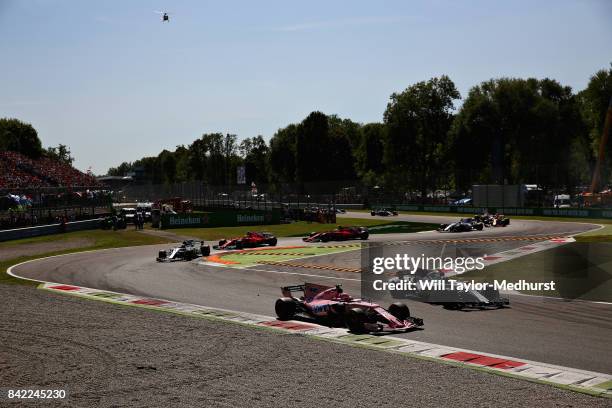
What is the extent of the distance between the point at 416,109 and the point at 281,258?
258 feet

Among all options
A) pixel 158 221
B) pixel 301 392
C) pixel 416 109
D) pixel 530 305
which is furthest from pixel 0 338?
pixel 416 109

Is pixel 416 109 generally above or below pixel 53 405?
above

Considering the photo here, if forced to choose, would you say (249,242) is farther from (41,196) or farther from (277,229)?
(41,196)

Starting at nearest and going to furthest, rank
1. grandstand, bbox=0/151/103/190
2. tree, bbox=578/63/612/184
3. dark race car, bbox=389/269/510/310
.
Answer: dark race car, bbox=389/269/510/310 → grandstand, bbox=0/151/103/190 → tree, bbox=578/63/612/184

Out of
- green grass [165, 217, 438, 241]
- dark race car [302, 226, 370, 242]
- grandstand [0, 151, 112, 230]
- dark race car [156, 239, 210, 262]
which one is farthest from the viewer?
green grass [165, 217, 438, 241]

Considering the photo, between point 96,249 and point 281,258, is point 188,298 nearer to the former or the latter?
point 281,258

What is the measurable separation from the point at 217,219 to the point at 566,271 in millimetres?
39290

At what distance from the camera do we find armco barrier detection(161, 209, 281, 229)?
6069 cm

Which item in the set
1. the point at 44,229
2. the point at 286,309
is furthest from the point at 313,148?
the point at 286,309

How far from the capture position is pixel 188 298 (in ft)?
77.7

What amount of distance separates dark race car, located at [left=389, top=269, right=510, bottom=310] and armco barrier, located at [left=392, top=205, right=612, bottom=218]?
1928 inches

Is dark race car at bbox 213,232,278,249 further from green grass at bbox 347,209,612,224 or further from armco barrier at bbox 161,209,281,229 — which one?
green grass at bbox 347,209,612,224

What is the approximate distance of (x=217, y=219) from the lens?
62750mm

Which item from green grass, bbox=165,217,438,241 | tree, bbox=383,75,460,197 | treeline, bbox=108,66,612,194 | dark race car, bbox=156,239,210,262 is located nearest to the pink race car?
dark race car, bbox=156,239,210,262
